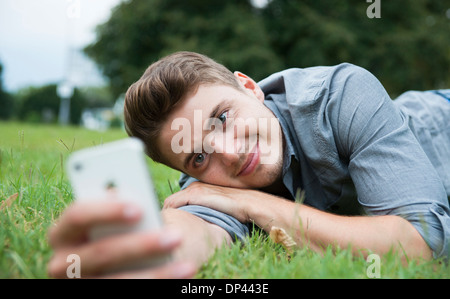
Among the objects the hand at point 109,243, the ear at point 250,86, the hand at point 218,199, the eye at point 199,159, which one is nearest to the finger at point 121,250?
the hand at point 109,243

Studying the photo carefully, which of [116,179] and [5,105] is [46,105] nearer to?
[5,105]

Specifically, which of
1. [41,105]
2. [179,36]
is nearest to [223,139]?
[179,36]

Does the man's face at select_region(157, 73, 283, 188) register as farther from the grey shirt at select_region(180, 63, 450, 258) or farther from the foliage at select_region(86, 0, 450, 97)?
the foliage at select_region(86, 0, 450, 97)

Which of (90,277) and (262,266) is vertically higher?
(90,277)

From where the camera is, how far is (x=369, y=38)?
1659cm

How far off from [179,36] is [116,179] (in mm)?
15719

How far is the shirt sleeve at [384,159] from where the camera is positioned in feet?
5.36

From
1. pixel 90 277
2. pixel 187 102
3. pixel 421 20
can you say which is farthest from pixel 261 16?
pixel 90 277

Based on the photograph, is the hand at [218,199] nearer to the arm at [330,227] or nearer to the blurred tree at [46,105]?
the arm at [330,227]

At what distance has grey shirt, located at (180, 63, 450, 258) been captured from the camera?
168 cm

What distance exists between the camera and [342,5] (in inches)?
651
